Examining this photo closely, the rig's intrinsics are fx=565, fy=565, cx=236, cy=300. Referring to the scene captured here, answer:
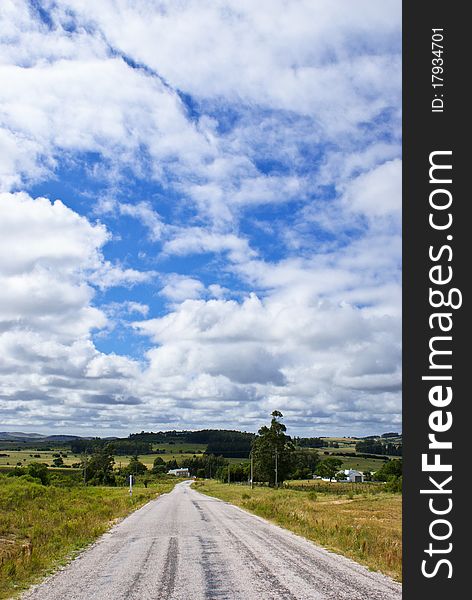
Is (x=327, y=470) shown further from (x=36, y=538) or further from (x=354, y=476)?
(x=36, y=538)

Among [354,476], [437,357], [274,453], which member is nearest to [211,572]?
[437,357]

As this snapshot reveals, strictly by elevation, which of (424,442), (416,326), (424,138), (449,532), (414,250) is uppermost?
(424,138)

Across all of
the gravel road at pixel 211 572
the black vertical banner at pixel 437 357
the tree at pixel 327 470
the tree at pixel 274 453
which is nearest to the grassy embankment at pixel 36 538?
the gravel road at pixel 211 572

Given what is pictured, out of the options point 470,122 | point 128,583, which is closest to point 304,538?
point 128,583

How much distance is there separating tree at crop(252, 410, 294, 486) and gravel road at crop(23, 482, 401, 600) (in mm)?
68260

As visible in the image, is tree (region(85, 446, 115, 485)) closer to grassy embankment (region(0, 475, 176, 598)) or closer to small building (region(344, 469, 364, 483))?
small building (region(344, 469, 364, 483))

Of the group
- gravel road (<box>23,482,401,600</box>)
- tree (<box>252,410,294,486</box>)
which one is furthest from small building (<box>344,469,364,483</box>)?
gravel road (<box>23,482,401,600</box>)

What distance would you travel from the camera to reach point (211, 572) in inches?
555

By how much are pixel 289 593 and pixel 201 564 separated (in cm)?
435

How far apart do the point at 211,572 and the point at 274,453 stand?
253 feet

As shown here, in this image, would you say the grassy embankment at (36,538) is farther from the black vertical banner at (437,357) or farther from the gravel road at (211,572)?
the black vertical banner at (437,357)

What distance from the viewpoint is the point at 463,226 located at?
9.54m

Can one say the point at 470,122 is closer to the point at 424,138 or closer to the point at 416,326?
the point at 424,138

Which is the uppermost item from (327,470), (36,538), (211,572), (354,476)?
(211,572)
